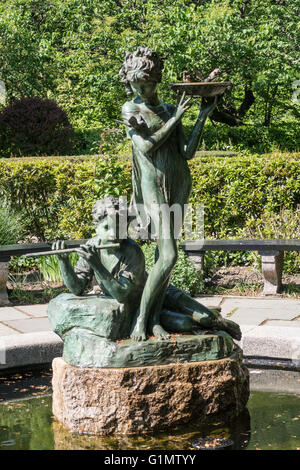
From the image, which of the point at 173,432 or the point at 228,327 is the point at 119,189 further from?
the point at 173,432

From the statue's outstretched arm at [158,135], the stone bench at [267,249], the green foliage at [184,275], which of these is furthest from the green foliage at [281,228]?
the statue's outstretched arm at [158,135]

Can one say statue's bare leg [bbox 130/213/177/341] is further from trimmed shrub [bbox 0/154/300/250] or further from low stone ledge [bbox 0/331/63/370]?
trimmed shrub [bbox 0/154/300/250]

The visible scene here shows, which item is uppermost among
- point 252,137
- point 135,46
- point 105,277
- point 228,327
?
point 135,46

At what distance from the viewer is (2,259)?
7.24 meters

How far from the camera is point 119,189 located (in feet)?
29.0

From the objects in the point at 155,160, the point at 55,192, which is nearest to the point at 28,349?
the point at 155,160

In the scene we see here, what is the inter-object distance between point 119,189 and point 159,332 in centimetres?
507

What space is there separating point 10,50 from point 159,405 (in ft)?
51.8

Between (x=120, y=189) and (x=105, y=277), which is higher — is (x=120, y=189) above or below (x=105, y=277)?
above

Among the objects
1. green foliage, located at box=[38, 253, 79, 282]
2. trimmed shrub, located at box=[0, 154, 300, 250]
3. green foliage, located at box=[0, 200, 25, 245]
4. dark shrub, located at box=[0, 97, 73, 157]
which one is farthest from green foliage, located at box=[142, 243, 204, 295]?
dark shrub, located at box=[0, 97, 73, 157]

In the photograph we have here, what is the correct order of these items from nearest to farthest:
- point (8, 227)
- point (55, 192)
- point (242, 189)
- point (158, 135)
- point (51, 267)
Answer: point (158, 135) → point (51, 267) → point (8, 227) → point (242, 189) → point (55, 192)

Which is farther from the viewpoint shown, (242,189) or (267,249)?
(242,189)

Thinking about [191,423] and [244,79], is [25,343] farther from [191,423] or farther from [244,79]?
[244,79]

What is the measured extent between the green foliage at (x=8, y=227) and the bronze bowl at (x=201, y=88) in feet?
16.9
